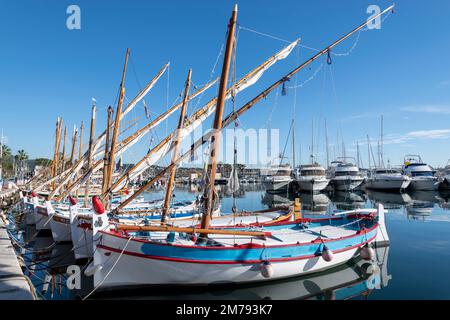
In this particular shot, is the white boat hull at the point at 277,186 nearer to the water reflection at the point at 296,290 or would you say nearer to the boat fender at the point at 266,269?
the water reflection at the point at 296,290

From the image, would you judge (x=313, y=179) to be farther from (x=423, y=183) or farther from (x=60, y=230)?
(x=60, y=230)

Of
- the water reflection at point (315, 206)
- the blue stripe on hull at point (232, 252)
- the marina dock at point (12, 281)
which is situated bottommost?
the water reflection at point (315, 206)

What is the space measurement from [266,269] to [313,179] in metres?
53.0

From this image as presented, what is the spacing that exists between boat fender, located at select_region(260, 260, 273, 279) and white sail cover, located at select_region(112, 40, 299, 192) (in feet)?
28.9

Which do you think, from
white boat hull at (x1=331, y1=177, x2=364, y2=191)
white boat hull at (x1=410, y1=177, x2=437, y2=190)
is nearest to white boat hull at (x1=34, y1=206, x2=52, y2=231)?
white boat hull at (x1=331, y1=177, x2=364, y2=191)

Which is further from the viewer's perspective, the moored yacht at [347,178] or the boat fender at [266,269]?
the moored yacht at [347,178]

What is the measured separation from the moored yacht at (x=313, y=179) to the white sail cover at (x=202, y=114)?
47.7 metres

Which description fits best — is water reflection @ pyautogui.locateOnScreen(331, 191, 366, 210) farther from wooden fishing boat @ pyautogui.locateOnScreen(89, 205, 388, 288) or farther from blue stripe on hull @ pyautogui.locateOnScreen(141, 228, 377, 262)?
wooden fishing boat @ pyautogui.locateOnScreen(89, 205, 388, 288)

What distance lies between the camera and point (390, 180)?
62938 mm

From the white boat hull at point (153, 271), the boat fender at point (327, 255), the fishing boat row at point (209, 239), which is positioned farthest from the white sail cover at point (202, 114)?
the boat fender at point (327, 255)

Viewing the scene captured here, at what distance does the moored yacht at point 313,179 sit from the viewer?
61.0m
